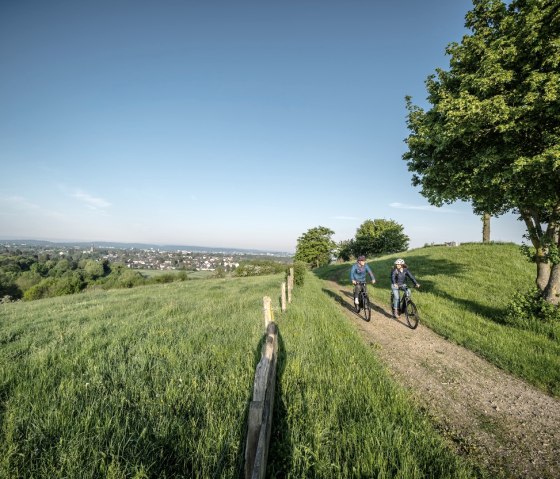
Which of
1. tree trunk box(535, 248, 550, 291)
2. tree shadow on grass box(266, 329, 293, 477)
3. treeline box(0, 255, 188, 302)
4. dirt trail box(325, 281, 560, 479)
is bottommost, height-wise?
treeline box(0, 255, 188, 302)

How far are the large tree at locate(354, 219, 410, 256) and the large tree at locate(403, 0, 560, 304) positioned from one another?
49.1 m

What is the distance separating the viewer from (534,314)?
911 cm

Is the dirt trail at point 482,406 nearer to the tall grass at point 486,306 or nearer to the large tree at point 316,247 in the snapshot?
the tall grass at point 486,306

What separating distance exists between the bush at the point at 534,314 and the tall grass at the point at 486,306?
13 cm

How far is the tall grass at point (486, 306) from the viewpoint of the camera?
6480mm

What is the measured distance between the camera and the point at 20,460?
2.80 m

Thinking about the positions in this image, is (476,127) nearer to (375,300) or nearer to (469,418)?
(469,418)

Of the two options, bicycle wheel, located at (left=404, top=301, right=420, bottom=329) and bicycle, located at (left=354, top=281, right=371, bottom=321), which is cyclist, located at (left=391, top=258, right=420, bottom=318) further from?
bicycle, located at (left=354, top=281, right=371, bottom=321)

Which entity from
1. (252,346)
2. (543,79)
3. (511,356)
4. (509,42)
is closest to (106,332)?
(252,346)

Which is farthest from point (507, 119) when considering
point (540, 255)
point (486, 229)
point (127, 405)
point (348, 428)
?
point (486, 229)

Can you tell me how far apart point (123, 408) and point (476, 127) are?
12.2m

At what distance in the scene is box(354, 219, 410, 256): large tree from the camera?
193 ft

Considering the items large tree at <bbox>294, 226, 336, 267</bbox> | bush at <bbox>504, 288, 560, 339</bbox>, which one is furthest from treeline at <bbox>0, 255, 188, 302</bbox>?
bush at <bbox>504, 288, 560, 339</bbox>

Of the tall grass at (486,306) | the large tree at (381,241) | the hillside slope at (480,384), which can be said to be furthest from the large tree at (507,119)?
the large tree at (381,241)
